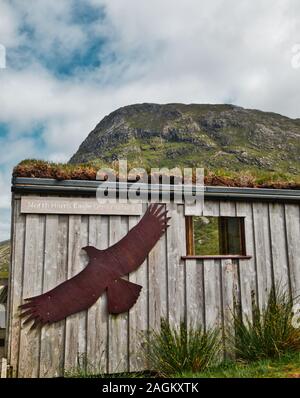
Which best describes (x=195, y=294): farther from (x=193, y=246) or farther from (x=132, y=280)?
(x=132, y=280)

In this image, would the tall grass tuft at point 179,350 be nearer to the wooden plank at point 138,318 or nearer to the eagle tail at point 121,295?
the wooden plank at point 138,318

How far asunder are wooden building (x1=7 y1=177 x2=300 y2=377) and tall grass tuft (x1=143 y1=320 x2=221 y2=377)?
0.18m

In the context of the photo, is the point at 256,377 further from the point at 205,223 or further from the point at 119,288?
the point at 205,223

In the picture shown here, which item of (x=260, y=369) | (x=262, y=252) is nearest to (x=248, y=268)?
(x=262, y=252)

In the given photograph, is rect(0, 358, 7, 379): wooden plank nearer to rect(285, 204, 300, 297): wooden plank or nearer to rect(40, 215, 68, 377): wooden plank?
rect(40, 215, 68, 377): wooden plank

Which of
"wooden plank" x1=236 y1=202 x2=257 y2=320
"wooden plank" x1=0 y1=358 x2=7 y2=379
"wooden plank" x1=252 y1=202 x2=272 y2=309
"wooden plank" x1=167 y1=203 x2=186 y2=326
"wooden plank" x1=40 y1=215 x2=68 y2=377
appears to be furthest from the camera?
"wooden plank" x1=252 y1=202 x2=272 y2=309

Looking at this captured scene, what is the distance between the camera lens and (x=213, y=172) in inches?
275

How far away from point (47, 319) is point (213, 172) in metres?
3.55

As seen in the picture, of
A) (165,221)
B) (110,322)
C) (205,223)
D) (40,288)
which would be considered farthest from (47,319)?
(205,223)

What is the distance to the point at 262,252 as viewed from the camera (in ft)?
23.1

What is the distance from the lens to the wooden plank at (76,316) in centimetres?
587

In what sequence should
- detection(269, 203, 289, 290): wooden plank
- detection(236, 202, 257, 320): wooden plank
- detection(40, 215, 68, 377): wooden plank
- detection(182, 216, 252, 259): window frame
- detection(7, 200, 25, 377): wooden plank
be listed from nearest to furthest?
detection(7, 200, 25, 377): wooden plank, detection(40, 215, 68, 377): wooden plank, detection(182, 216, 252, 259): window frame, detection(236, 202, 257, 320): wooden plank, detection(269, 203, 289, 290): wooden plank

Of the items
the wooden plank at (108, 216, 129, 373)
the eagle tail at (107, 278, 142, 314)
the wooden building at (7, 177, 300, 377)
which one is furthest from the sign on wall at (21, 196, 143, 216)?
the wooden plank at (108, 216, 129, 373)

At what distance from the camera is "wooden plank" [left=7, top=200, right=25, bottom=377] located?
566 cm
